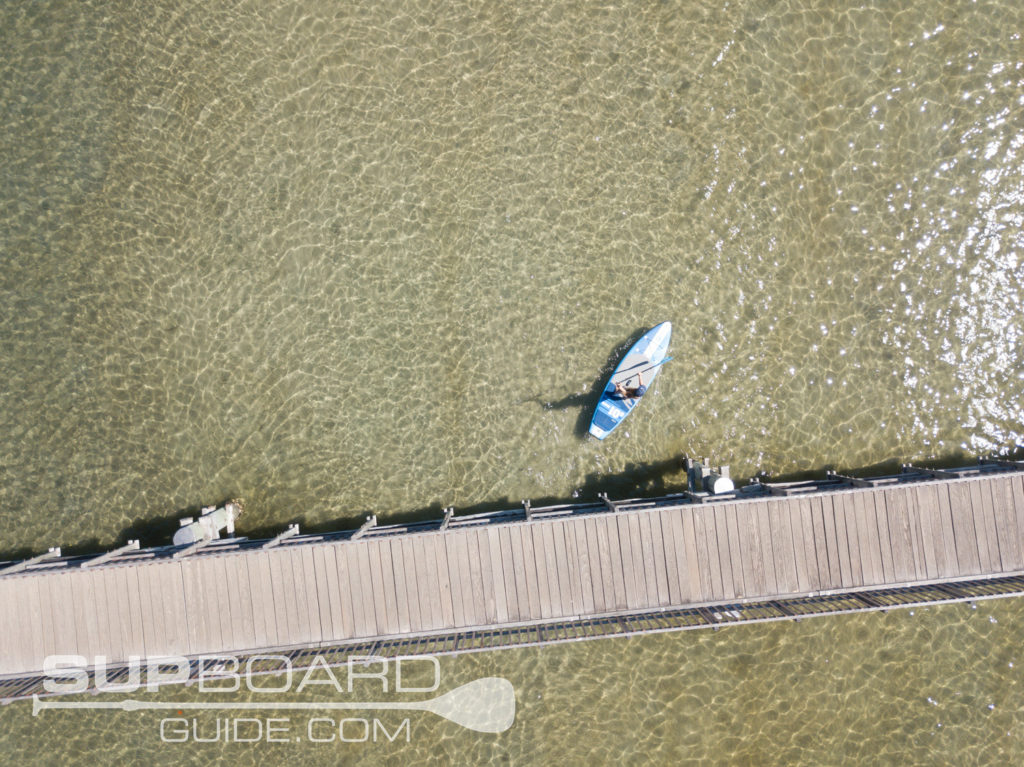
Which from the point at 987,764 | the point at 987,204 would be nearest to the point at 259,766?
the point at 987,764

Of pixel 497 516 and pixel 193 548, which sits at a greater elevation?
pixel 193 548

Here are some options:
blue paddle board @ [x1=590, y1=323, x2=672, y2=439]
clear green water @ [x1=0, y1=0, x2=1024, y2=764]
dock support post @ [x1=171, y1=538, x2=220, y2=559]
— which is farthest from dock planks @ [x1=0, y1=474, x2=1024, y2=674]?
blue paddle board @ [x1=590, y1=323, x2=672, y2=439]

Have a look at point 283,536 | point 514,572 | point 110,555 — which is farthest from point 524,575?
point 110,555

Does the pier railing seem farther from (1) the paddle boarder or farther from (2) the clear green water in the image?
(1) the paddle boarder

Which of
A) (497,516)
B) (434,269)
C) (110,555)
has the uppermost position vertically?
(434,269)

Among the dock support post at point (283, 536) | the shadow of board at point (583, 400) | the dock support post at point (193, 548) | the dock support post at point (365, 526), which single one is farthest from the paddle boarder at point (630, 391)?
the dock support post at point (193, 548)

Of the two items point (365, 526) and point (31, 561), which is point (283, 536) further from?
point (31, 561)
